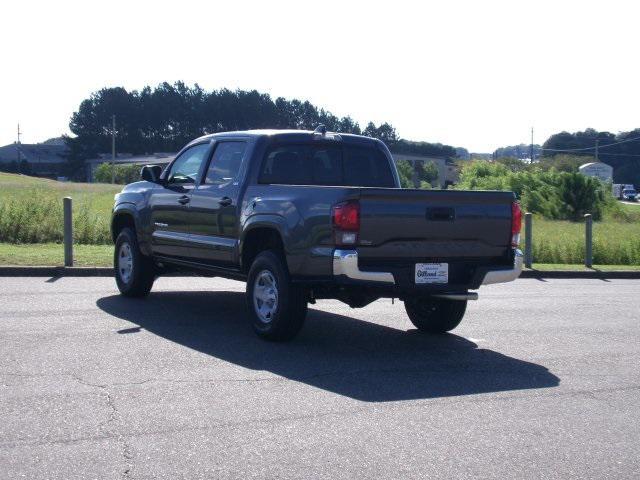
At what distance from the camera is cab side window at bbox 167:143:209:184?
36.3 feet

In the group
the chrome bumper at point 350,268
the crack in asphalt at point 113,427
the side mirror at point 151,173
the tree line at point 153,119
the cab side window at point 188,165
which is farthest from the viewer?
the tree line at point 153,119

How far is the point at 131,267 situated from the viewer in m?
12.1

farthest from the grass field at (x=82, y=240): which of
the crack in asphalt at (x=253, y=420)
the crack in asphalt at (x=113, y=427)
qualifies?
the crack in asphalt at (x=253, y=420)

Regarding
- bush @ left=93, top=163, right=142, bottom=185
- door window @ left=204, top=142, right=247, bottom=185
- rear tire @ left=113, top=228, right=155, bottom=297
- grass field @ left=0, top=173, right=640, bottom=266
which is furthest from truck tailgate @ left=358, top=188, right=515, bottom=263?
bush @ left=93, top=163, right=142, bottom=185

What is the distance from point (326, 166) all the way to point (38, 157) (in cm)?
13609

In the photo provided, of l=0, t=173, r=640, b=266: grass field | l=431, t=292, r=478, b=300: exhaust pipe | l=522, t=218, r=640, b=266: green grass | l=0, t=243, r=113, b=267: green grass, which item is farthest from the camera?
l=522, t=218, r=640, b=266: green grass

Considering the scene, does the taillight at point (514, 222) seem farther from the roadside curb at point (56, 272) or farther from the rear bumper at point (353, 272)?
the roadside curb at point (56, 272)

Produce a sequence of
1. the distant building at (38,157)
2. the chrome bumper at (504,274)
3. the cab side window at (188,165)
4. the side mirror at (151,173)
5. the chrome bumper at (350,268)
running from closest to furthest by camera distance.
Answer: the chrome bumper at (350,268) → the chrome bumper at (504,274) → the cab side window at (188,165) → the side mirror at (151,173) → the distant building at (38,157)

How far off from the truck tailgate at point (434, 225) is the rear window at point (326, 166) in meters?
1.84

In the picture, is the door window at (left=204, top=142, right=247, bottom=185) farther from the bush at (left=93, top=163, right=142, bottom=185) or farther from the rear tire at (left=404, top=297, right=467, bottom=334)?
the bush at (left=93, top=163, right=142, bottom=185)

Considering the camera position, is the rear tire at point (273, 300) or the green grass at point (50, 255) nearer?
the rear tire at point (273, 300)

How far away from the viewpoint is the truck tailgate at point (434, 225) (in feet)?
28.1

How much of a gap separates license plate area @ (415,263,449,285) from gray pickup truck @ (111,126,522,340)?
0.5 inches

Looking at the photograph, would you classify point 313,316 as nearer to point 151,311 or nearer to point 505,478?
point 151,311
